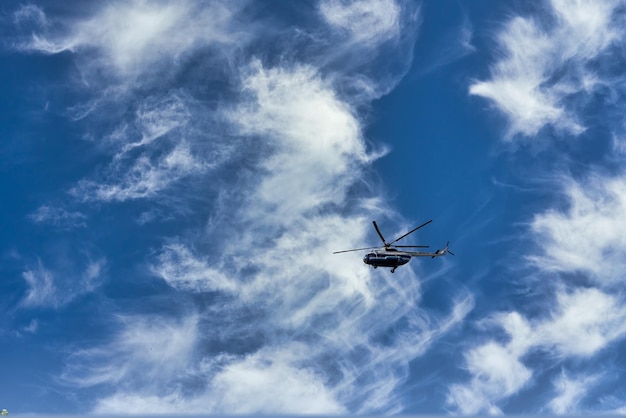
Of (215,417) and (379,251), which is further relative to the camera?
(215,417)

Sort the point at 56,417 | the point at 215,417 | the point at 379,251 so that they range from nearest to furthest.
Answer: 1. the point at 56,417
2. the point at 379,251
3. the point at 215,417

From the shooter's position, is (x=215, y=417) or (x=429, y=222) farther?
(x=215, y=417)

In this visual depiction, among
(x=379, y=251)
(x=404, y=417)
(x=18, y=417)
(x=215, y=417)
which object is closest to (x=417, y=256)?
(x=379, y=251)

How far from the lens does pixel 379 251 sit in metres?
153

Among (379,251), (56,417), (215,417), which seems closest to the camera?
(56,417)

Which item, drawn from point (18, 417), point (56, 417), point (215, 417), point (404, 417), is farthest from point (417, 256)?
point (18, 417)

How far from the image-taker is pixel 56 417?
14012 cm

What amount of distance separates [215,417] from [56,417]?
147 feet

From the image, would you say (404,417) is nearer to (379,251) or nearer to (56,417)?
(379,251)

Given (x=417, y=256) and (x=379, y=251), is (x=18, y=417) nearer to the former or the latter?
(x=379, y=251)

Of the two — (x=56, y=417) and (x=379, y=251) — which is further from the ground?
(x=379, y=251)

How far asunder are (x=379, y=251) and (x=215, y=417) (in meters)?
69.1

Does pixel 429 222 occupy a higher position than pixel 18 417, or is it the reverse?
pixel 429 222

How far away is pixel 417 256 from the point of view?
520 ft
